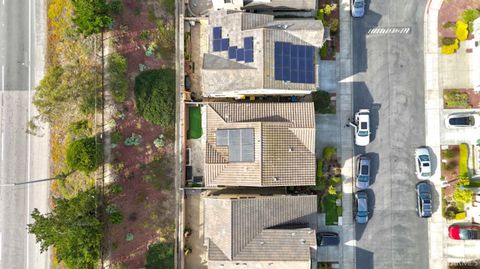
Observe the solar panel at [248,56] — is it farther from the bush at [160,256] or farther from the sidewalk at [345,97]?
the bush at [160,256]

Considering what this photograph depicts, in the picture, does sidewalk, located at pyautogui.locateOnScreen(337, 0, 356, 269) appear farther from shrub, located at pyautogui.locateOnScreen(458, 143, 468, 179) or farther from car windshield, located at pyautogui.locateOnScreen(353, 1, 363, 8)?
shrub, located at pyautogui.locateOnScreen(458, 143, 468, 179)

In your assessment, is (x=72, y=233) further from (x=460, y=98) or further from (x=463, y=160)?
(x=460, y=98)

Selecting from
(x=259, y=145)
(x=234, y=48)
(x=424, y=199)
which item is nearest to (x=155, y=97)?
(x=234, y=48)

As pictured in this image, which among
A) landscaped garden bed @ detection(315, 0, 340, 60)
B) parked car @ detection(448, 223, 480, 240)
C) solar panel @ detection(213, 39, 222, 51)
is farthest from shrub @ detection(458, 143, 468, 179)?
solar panel @ detection(213, 39, 222, 51)

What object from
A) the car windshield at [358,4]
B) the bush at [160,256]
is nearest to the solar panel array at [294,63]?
the car windshield at [358,4]

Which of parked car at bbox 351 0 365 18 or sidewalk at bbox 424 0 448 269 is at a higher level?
parked car at bbox 351 0 365 18
